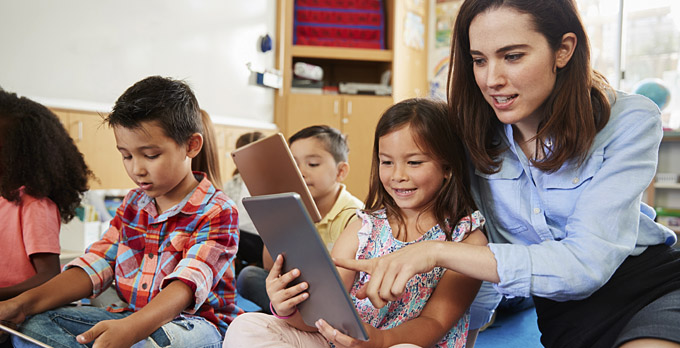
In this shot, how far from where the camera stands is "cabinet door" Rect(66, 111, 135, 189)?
96.0 inches

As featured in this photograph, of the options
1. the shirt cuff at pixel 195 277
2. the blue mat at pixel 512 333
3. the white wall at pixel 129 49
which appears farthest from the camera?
the white wall at pixel 129 49

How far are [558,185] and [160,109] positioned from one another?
30.6 inches

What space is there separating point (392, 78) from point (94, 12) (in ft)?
7.50

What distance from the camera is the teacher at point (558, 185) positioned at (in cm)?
84

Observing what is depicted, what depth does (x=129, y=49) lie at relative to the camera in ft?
9.21

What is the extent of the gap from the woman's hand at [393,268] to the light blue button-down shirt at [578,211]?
4.5 inches

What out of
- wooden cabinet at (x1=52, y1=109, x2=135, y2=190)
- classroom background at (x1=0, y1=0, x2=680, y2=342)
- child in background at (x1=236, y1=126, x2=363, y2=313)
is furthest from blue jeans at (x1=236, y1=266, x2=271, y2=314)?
wooden cabinet at (x1=52, y1=109, x2=135, y2=190)

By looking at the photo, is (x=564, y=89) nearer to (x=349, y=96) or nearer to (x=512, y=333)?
(x=512, y=333)

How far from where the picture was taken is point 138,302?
3.78ft

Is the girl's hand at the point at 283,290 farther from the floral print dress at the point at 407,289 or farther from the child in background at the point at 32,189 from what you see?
the child in background at the point at 32,189

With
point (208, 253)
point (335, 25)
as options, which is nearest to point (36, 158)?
point (208, 253)

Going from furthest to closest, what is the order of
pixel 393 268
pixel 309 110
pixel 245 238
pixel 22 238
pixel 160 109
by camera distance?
pixel 309 110 < pixel 245 238 < pixel 22 238 < pixel 160 109 < pixel 393 268

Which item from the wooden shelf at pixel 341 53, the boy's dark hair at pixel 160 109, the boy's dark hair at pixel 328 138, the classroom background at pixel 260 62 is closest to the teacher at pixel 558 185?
the boy's dark hair at pixel 160 109

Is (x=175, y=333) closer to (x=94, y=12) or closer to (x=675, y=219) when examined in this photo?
(x=94, y=12)
